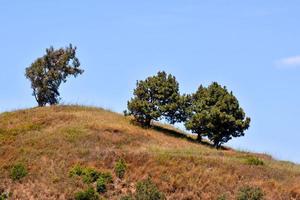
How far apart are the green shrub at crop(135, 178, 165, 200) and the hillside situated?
2.94 meters

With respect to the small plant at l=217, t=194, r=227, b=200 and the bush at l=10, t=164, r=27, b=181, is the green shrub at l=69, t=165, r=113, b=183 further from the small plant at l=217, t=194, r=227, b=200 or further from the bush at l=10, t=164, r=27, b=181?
the small plant at l=217, t=194, r=227, b=200

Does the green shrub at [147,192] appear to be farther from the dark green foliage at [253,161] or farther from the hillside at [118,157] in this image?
the dark green foliage at [253,161]

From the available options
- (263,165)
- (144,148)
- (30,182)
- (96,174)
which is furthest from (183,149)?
(30,182)

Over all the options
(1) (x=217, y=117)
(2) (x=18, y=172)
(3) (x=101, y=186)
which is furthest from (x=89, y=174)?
(1) (x=217, y=117)

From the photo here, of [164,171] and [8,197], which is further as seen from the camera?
[164,171]

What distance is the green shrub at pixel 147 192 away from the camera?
4409 cm

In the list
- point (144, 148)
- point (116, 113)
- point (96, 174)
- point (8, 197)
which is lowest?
point (8, 197)

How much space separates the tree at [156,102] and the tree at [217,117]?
179cm

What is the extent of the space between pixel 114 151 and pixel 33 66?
2523cm

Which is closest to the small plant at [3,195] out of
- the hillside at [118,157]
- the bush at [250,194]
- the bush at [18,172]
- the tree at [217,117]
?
the hillside at [118,157]

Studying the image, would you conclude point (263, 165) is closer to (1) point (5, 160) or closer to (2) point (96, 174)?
(2) point (96, 174)

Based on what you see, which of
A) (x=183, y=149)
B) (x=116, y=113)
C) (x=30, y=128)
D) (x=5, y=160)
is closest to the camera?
(x=5, y=160)

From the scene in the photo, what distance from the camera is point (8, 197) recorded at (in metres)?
48.0

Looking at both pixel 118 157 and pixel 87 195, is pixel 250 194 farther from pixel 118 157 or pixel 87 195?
pixel 118 157
